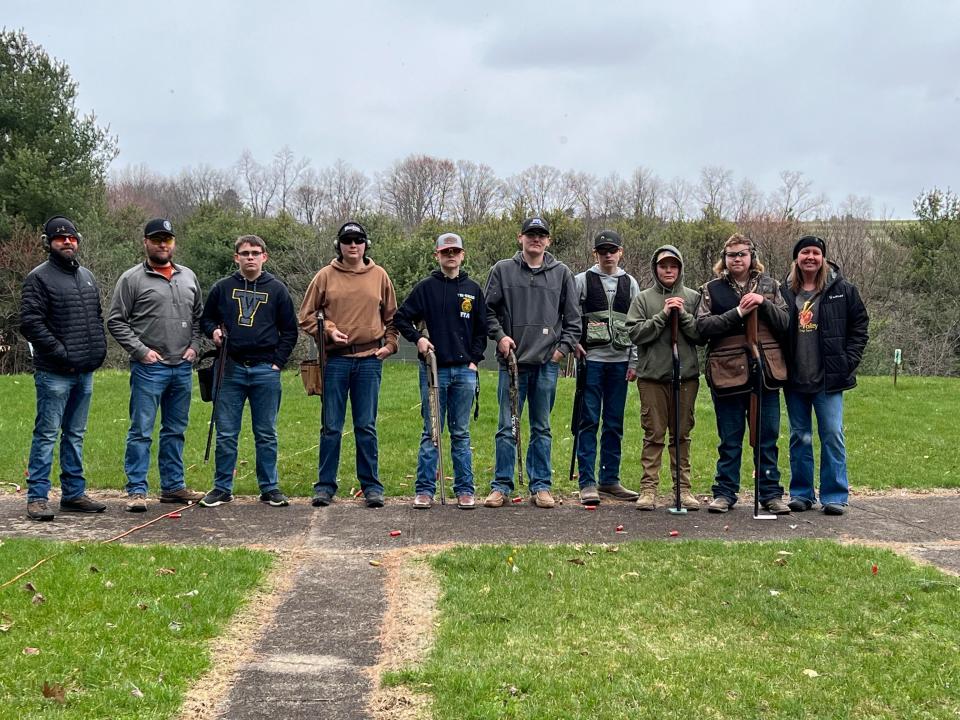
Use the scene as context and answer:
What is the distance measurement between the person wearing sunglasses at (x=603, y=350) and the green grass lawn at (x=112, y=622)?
3231mm

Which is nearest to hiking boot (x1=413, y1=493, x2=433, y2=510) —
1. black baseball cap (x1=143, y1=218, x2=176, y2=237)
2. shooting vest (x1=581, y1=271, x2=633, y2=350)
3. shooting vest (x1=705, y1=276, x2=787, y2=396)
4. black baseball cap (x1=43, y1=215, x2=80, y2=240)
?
shooting vest (x1=581, y1=271, x2=633, y2=350)

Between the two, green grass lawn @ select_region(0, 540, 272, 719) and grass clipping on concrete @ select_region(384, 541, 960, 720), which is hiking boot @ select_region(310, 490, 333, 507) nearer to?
green grass lawn @ select_region(0, 540, 272, 719)

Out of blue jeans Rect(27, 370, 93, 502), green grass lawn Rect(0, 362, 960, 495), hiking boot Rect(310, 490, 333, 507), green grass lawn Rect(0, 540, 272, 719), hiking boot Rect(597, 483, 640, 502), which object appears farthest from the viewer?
green grass lawn Rect(0, 362, 960, 495)

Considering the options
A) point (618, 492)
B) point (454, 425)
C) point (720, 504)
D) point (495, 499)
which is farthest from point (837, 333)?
point (454, 425)

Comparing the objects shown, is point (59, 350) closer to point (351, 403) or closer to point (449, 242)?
point (351, 403)

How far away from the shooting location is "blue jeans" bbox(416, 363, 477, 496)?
25.8ft

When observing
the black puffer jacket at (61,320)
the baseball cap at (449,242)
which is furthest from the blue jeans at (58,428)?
the baseball cap at (449,242)

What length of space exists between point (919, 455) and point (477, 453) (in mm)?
5655

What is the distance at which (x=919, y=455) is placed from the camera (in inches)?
451

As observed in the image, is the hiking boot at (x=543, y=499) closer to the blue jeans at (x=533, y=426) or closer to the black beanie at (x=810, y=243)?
the blue jeans at (x=533, y=426)

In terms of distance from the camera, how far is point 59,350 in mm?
7219

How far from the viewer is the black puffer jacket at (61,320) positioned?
7.18m

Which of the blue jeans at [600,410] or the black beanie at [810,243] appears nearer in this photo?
the black beanie at [810,243]

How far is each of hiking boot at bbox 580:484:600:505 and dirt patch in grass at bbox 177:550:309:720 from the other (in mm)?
2774
